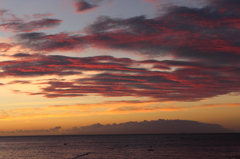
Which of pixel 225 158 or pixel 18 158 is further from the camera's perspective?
pixel 18 158

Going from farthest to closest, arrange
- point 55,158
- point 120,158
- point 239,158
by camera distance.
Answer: point 55,158 < point 120,158 < point 239,158

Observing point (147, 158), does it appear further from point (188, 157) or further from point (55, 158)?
point (55, 158)

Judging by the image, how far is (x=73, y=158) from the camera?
385 feet

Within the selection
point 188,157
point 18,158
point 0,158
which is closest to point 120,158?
point 188,157

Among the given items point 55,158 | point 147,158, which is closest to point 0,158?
point 55,158

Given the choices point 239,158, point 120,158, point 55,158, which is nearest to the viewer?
point 239,158

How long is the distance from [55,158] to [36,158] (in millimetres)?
10368

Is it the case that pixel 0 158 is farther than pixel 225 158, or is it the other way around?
pixel 0 158

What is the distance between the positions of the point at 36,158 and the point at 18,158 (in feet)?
31.3

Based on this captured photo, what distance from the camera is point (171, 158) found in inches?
4259

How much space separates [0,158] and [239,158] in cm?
10868

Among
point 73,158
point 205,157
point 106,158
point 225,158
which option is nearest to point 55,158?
point 73,158

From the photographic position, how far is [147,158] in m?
109

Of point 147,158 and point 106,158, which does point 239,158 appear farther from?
point 106,158
